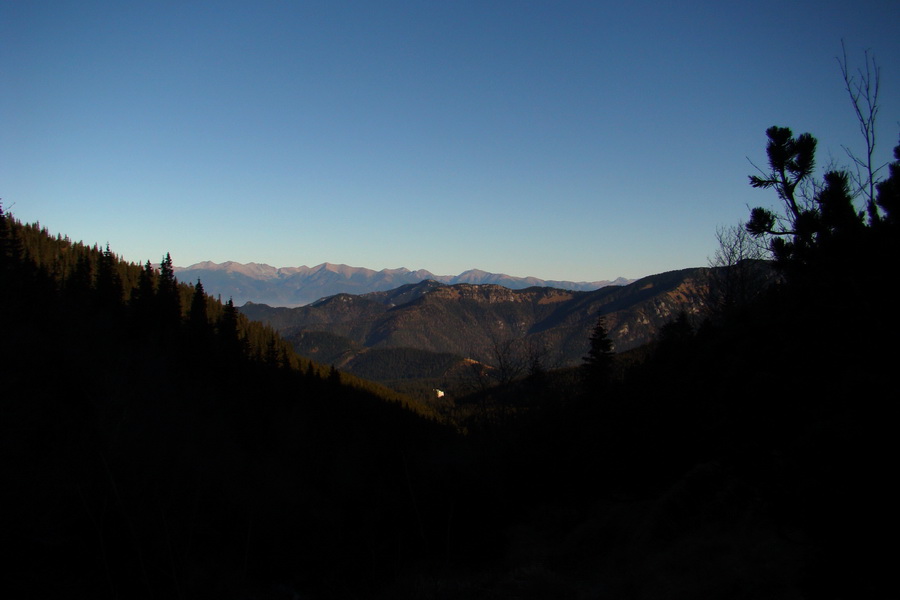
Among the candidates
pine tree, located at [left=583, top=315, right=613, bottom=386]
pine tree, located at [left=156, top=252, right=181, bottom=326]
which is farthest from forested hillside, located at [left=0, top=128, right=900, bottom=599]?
pine tree, located at [left=156, top=252, right=181, bottom=326]

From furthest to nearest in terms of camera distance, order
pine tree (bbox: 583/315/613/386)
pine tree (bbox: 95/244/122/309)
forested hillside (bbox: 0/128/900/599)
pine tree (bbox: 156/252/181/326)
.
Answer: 1. pine tree (bbox: 156/252/181/326)
2. pine tree (bbox: 95/244/122/309)
3. pine tree (bbox: 583/315/613/386)
4. forested hillside (bbox: 0/128/900/599)

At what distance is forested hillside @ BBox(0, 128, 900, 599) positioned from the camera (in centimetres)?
474

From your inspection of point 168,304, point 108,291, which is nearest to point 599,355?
point 168,304

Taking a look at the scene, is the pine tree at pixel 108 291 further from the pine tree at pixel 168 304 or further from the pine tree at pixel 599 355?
the pine tree at pixel 599 355

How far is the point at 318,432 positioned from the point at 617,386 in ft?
103

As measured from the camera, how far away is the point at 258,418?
46219mm

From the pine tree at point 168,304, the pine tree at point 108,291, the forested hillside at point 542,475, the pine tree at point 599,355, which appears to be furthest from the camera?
the pine tree at point 168,304

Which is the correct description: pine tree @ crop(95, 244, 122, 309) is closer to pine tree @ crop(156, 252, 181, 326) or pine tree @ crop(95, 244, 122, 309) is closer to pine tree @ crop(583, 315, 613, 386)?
pine tree @ crop(156, 252, 181, 326)

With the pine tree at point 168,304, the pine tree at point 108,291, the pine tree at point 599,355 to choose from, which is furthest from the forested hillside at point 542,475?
the pine tree at point 168,304

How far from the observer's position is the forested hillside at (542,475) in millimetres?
4738

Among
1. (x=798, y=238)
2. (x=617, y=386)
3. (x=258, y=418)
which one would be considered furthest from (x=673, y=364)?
(x=258, y=418)

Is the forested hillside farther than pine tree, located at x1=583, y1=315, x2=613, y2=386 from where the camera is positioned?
No

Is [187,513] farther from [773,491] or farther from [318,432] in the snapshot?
[318,432]

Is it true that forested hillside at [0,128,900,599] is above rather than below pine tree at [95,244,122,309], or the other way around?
below
